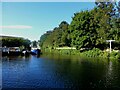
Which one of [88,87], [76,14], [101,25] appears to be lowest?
[88,87]

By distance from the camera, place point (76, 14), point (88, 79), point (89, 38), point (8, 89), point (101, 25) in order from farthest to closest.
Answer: point (76, 14) → point (89, 38) → point (101, 25) → point (88, 79) → point (8, 89)

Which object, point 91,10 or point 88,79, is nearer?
point 88,79

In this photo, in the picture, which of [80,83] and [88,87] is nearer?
[88,87]

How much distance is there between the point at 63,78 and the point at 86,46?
1979 inches

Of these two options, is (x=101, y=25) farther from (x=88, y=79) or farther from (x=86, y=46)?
(x=88, y=79)

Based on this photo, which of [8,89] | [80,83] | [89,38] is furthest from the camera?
[89,38]

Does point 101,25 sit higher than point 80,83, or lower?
higher

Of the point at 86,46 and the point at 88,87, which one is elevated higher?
the point at 86,46

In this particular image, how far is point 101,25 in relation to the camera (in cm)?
6988

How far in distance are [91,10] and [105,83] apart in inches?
2196

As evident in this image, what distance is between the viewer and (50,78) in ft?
104

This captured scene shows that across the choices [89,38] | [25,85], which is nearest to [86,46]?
[89,38]

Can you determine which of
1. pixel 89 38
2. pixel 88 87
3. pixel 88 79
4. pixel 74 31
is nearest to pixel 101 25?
pixel 89 38

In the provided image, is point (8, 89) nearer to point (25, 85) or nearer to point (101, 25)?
point (25, 85)
